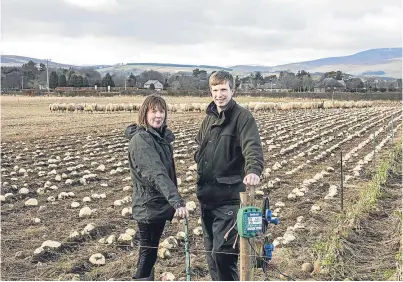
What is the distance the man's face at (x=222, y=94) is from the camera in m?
4.24

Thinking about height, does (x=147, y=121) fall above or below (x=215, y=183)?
above

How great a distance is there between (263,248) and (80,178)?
834 centimetres

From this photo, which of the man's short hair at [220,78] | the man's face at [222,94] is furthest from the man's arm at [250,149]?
the man's short hair at [220,78]

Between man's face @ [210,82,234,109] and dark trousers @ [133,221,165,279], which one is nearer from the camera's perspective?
man's face @ [210,82,234,109]

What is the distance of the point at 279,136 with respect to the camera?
20344mm

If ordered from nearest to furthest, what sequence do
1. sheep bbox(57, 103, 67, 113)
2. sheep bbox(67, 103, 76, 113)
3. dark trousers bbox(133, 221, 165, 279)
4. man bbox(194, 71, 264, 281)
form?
1. man bbox(194, 71, 264, 281)
2. dark trousers bbox(133, 221, 165, 279)
3. sheep bbox(67, 103, 76, 113)
4. sheep bbox(57, 103, 67, 113)

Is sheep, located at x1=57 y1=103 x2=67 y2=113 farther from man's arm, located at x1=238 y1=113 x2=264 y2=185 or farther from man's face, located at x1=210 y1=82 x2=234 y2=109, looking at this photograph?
man's arm, located at x1=238 y1=113 x2=264 y2=185

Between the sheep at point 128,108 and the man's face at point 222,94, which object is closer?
the man's face at point 222,94

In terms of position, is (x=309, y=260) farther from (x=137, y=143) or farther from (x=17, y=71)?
(x=17, y=71)

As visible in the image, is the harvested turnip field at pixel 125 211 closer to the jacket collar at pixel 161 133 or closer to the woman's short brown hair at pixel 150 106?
the jacket collar at pixel 161 133

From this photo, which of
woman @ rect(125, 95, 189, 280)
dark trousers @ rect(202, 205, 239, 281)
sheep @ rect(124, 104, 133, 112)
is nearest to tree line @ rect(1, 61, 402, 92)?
sheep @ rect(124, 104, 133, 112)

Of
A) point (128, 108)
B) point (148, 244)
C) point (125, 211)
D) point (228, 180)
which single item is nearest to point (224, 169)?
point (228, 180)

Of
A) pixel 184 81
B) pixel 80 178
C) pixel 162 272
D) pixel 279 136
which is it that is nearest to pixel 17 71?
pixel 184 81

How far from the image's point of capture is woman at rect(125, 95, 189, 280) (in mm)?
4160
